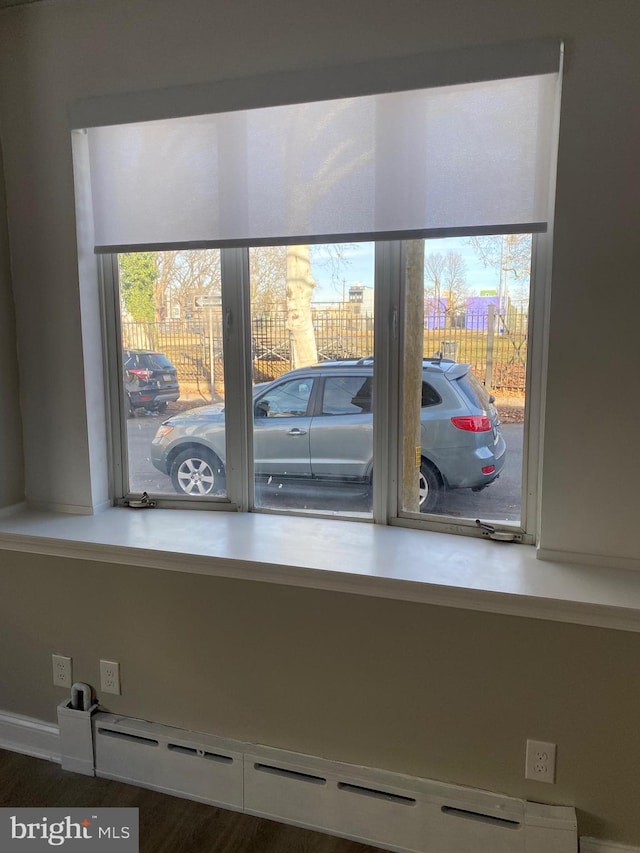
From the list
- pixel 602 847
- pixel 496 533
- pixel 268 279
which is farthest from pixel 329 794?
pixel 268 279

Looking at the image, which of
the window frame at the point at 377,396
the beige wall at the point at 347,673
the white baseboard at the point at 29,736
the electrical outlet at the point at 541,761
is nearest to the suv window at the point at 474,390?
the window frame at the point at 377,396

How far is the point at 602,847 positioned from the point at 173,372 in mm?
2024

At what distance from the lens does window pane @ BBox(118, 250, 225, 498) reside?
2.32 metres

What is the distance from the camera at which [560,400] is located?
1.80 meters

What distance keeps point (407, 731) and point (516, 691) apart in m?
0.35

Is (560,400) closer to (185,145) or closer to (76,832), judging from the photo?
(185,145)

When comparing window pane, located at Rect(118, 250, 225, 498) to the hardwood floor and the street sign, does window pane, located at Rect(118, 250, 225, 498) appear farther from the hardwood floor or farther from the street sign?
the hardwood floor

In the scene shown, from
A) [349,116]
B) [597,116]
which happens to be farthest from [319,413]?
[597,116]

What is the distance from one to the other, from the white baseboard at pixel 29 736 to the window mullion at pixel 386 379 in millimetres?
1404

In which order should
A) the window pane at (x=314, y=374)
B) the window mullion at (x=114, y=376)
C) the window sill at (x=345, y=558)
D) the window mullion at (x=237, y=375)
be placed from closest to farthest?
the window sill at (x=345, y=558) < the window pane at (x=314, y=374) < the window mullion at (x=237, y=375) < the window mullion at (x=114, y=376)

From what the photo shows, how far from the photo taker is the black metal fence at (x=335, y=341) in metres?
1.99

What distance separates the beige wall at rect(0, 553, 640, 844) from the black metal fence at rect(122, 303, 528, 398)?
758mm

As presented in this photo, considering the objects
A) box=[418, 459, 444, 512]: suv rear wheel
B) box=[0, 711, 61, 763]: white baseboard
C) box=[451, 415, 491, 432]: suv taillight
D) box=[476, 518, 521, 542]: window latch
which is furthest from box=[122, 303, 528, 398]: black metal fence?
box=[0, 711, 61, 763]: white baseboard

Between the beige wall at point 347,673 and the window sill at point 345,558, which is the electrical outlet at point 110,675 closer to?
the beige wall at point 347,673
